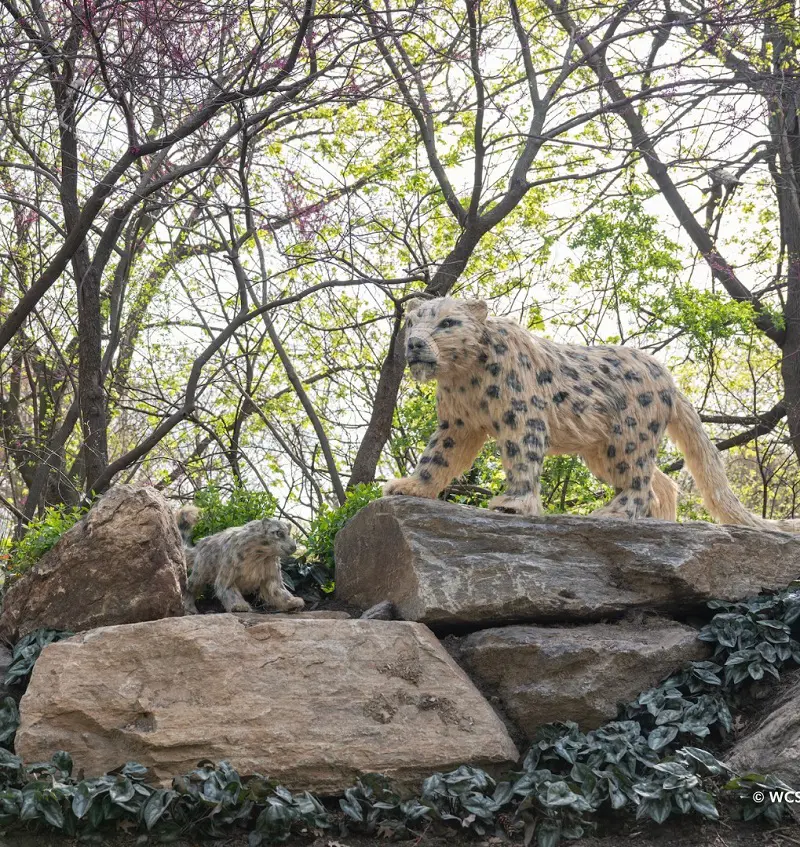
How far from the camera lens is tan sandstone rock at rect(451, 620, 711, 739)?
218 inches

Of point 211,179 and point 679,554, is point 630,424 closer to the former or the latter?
point 679,554

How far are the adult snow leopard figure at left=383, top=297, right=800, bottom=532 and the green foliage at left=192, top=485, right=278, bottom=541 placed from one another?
1.21 m

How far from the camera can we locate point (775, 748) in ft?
16.5

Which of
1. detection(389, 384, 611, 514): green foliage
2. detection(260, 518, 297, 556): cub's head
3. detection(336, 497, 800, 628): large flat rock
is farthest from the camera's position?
detection(389, 384, 611, 514): green foliage

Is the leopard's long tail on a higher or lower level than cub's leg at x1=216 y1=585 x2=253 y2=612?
higher

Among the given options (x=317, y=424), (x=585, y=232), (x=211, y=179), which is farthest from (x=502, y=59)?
(x=317, y=424)

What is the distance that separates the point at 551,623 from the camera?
5.94 m

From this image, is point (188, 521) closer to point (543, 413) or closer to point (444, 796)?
point (543, 413)

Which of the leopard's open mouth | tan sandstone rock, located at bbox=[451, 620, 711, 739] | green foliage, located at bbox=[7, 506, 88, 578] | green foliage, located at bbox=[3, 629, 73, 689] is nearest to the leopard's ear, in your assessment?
the leopard's open mouth

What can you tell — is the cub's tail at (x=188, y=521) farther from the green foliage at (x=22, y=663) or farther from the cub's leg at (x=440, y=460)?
the cub's leg at (x=440, y=460)

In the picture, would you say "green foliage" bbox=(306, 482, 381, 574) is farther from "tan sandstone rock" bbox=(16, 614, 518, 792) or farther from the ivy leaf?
the ivy leaf

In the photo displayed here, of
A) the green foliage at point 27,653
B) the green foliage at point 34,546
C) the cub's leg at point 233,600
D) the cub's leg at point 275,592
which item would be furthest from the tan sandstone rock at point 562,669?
the green foliage at point 34,546

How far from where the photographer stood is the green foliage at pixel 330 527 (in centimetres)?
704

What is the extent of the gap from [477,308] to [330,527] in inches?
80.7
